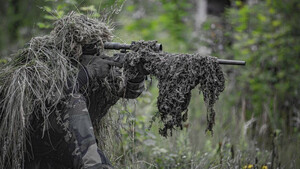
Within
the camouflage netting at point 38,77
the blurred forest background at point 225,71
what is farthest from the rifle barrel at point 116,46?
the blurred forest background at point 225,71

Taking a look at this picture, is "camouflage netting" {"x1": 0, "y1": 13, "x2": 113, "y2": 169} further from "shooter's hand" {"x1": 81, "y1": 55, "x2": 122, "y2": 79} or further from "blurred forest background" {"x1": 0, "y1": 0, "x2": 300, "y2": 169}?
"blurred forest background" {"x1": 0, "y1": 0, "x2": 300, "y2": 169}

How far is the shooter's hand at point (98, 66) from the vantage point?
2.76m

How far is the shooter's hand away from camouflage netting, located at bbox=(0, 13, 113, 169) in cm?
9

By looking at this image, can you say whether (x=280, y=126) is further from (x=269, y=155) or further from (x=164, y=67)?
(x=164, y=67)

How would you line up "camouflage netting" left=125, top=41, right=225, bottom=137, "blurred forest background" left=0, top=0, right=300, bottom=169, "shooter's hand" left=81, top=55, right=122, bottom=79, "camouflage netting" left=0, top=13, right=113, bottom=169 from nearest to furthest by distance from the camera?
"camouflage netting" left=125, top=41, right=225, bottom=137, "camouflage netting" left=0, top=13, right=113, bottom=169, "shooter's hand" left=81, top=55, right=122, bottom=79, "blurred forest background" left=0, top=0, right=300, bottom=169

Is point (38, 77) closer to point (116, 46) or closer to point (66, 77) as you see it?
point (66, 77)

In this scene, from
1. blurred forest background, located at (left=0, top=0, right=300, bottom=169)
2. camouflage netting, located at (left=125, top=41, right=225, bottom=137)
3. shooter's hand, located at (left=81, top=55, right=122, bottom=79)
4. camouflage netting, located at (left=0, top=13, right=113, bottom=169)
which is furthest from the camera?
blurred forest background, located at (left=0, top=0, right=300, bottom=169)

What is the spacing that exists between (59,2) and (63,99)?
2154mm

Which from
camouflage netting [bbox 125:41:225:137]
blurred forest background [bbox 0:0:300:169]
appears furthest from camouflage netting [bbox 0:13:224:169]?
blurred forest background [bbox 0:0:300:169]

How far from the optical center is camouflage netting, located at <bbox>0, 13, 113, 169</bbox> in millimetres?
2553

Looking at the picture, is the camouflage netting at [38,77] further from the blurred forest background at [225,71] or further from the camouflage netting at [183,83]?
the camouflage netting at [183,83]

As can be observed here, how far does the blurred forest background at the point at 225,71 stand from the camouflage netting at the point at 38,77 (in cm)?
44

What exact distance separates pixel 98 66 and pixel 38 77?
1.40 feet

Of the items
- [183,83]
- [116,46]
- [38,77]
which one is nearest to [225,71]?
[116,46]
